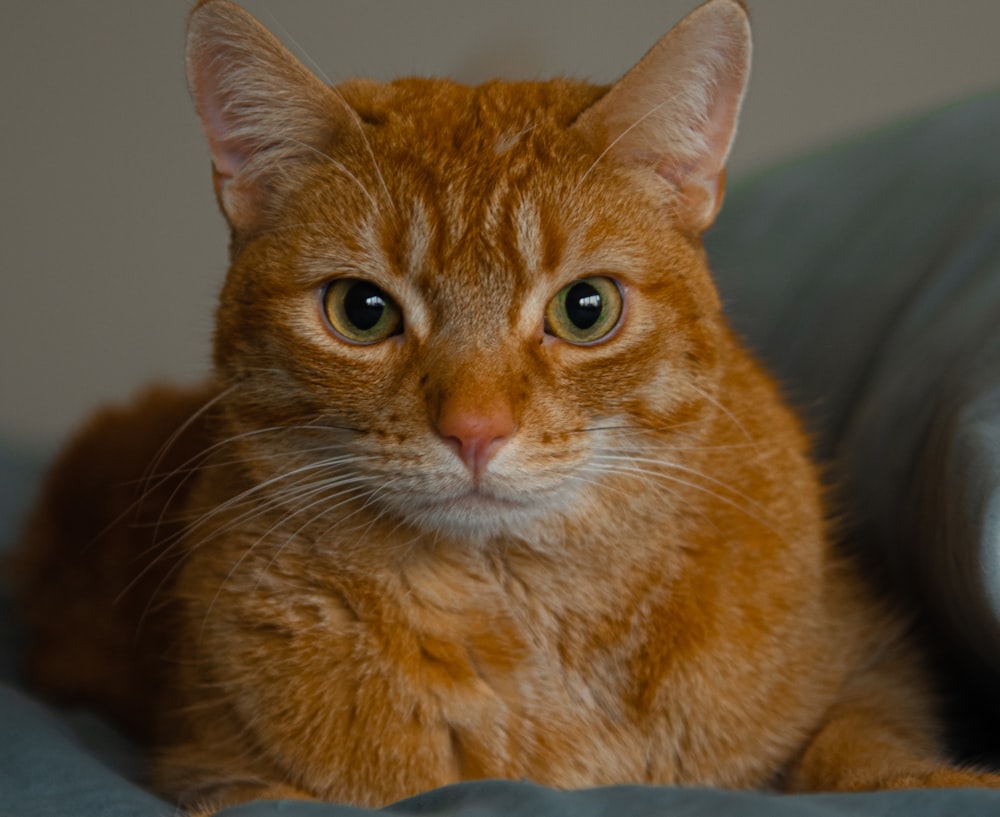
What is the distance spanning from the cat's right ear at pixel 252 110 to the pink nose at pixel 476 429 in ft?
1.85

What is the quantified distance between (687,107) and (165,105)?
144 inches

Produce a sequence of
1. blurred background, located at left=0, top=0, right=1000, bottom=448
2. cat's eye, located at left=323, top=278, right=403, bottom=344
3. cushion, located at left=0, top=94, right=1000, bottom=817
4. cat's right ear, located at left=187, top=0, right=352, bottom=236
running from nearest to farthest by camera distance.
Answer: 1. cushion, located at left=0, top=94, right=1000, bottom=817
2. cat's eye, located at left=323, top=278, right=403, bottom=344
3. cat's right ear, located at left=187, top=0, right=352, bottom=236
4. blurred background, located at left=0, top=0, right=1000, bottom=448

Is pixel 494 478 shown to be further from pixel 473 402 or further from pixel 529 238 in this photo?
pixel 529 238

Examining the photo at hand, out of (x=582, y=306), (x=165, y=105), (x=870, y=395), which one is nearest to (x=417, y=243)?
(x=582, y=306)

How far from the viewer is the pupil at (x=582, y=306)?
1.72 m

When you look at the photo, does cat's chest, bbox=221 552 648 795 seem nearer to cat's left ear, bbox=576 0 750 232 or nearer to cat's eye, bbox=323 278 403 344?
cat's eye, bbox=323 278 403 344

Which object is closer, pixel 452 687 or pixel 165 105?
pixel 452 687

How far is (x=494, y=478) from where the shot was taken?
5.15 ft

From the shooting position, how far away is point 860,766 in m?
1.74

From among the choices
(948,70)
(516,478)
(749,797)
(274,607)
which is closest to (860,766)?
(749,797)

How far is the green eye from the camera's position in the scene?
1.71m

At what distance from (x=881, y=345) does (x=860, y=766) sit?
1.00 metres

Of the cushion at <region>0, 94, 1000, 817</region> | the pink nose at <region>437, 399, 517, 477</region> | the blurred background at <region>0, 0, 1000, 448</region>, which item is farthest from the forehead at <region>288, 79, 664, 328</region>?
the blurred background at <region>0, 0, 1000, 448</region>

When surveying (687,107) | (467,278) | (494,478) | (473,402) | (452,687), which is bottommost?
(452,687)
